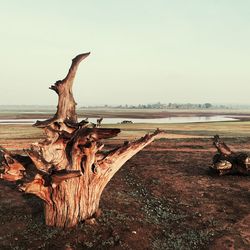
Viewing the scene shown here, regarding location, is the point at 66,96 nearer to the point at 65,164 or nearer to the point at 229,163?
the point at 65,164

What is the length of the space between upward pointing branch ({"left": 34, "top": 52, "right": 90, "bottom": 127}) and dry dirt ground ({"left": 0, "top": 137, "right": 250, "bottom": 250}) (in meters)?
3.88

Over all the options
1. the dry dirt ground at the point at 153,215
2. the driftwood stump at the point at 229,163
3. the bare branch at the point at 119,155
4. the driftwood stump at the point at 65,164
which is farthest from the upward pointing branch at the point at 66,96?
the driftwood stump at the point at 229,163

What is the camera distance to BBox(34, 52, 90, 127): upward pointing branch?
11.2 meters

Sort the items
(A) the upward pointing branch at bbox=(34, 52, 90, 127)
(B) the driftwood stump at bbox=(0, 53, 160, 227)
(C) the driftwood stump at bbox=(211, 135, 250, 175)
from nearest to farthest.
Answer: (B) the driftwood stump at bbox=(0, 53, 160, 227) → (A) the upward pointing branch at bbox=(34, 52, 90, 127) → (C) the driftwood stump at bbox=(211, 135, 250, 175)

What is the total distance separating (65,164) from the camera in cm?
1168

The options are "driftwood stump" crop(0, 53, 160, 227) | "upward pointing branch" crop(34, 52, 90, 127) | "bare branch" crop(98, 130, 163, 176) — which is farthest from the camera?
"bare branch" crop(98, 130, 163, 176)

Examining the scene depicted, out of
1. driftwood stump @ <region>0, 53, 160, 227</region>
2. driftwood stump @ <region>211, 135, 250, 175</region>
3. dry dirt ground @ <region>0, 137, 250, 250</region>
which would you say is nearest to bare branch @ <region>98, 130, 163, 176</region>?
driftwood stump @ <region>0, 53, 160, 227</region>

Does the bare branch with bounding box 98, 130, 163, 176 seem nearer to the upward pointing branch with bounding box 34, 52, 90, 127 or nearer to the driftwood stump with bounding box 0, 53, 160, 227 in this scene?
the driftwood stump with bounding box 0, 53, 160, 227

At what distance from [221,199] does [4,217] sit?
968 centimetres

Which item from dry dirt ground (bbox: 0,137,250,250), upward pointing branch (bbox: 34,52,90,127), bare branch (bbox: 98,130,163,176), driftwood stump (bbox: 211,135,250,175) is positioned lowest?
dry dirt ground (bbox: 0,137,250,250)

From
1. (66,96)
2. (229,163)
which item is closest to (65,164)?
(66,96)

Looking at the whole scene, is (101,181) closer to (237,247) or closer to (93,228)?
(93,228)

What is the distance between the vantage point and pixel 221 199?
1542cm

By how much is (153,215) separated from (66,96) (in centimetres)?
608
